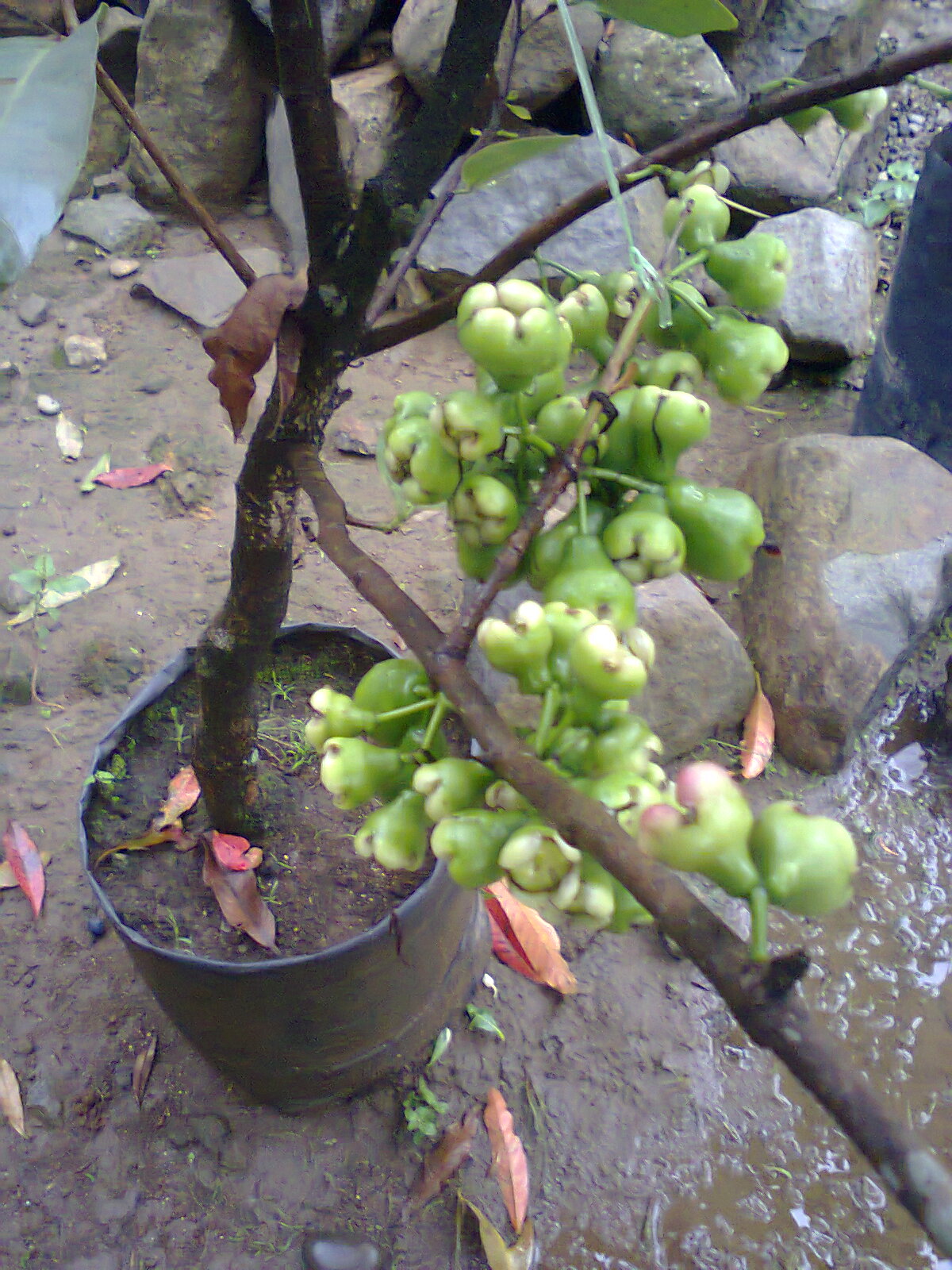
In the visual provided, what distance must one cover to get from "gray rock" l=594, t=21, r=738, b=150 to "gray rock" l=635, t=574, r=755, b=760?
2.31 m

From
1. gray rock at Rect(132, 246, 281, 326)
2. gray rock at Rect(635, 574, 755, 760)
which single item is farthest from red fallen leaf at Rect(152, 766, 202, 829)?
gray rock at Rect(132, 246, 281, 326)

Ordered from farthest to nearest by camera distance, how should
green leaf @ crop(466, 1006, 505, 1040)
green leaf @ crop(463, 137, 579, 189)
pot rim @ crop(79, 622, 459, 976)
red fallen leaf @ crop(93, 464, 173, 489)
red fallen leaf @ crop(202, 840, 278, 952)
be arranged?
red fallen leaf @ crop(93, 464, 173, 489), green leaf @ crop(466, 1006, 505, 1040), red fallen leaf @ crop(202, 840, 278, 952), pot rim @ crop(79, 622, 459, 976), green leaf @ crop(463, 137, 579, 189)

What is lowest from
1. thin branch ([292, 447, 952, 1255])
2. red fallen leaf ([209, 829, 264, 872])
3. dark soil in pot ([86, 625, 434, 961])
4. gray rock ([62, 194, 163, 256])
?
gray rock ([62, 194, 163, 256])

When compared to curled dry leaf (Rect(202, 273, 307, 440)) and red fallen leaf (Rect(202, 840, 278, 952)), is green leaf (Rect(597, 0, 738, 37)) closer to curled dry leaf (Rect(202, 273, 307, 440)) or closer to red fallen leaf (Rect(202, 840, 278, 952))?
curled dry leaf (Rect(202, 273, 307, 440))

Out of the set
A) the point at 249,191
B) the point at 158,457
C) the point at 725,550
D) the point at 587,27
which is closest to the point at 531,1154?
the point at 725,550

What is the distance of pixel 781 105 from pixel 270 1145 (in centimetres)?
163

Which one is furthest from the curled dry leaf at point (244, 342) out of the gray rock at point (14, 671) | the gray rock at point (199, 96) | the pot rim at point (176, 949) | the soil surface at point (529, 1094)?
the gray rock at point (199, 96)

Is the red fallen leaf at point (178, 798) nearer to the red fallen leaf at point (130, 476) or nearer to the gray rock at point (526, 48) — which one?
the red fallen leaf at point (130, 476)

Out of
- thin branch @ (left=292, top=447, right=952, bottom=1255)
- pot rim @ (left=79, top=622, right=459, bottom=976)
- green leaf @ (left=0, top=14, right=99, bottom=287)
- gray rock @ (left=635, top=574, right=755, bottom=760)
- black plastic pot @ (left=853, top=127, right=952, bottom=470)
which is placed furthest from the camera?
black plastic pot @ (left=853, top=127, right=952, bottom=470)

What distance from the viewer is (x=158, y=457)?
2936mm

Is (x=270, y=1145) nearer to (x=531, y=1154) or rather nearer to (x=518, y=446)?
(x=531, y=1154)

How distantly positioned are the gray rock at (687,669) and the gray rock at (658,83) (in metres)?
2.31

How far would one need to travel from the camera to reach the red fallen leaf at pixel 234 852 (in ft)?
4.41

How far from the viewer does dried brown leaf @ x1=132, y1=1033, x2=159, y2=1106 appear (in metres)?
1.56
